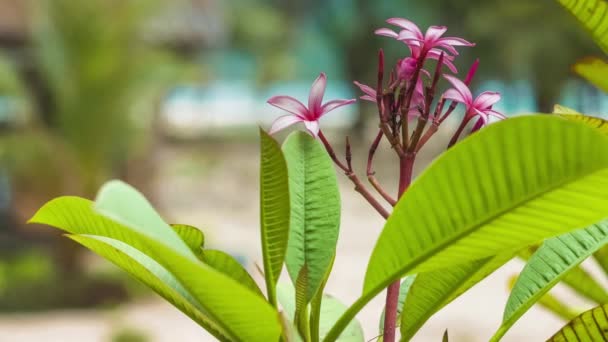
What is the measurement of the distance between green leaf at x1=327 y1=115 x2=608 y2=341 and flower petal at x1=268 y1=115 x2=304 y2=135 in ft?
0.30

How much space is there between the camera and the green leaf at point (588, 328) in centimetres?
37

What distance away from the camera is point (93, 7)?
604cm

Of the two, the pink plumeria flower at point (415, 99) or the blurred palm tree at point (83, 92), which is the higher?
the pink plumeria flower at point (415, 99)

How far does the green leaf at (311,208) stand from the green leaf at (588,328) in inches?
4.0

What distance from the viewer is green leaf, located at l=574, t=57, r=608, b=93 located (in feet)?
1.55

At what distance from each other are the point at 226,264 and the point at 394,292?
72 mm

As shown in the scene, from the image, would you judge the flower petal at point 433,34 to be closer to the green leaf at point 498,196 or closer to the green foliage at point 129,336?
the green leaf at point 498,196

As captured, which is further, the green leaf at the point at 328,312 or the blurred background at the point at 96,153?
the blurred background at the point at 96,153

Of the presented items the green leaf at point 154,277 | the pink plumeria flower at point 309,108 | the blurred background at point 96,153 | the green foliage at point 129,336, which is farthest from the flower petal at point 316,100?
the green foliage at point 129,336

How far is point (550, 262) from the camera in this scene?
1.25ft

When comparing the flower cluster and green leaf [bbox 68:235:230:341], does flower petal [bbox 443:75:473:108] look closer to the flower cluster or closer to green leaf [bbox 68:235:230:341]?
the flower cluster

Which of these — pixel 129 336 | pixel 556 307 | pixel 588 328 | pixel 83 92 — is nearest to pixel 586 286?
pixel 556 307

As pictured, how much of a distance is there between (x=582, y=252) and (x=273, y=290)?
5.0 inches

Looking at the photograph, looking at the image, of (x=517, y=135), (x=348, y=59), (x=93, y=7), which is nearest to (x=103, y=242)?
(x=517, y=135)
